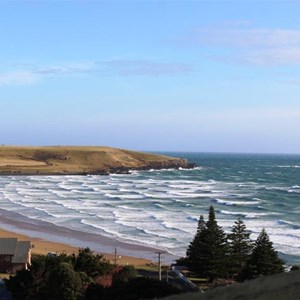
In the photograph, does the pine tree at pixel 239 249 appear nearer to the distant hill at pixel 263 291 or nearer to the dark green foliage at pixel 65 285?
the dark green foliage at pixel 65 285

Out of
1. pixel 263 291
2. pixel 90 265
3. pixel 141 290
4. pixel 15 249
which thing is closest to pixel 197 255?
pixel 90 265

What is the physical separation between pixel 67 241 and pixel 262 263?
2162 cm

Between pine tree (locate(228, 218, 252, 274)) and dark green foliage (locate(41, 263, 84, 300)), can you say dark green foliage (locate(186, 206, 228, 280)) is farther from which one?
dark green foliage (locate(41, 263, 84, 300))

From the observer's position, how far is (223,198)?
279ft

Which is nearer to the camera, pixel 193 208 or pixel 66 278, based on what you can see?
pixel 66 278

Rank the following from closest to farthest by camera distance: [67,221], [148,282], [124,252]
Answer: [148,282]
[124,252]
[67,221]

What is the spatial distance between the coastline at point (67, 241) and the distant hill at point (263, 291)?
21.8 m

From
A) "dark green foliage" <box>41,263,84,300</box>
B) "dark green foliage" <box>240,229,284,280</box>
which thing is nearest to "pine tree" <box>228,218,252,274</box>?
"dark green foliage" <box>240,229,284,280</box>

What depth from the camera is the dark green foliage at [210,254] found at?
3572cm

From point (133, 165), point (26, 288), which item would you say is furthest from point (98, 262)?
point (133, 165)

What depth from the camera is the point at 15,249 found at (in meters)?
38.0

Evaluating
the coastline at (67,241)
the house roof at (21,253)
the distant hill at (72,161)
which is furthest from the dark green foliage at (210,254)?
the distant hill at (72,161)

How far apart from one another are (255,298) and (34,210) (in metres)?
55.7

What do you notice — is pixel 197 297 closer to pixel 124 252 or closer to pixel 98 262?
pixel 98 262
